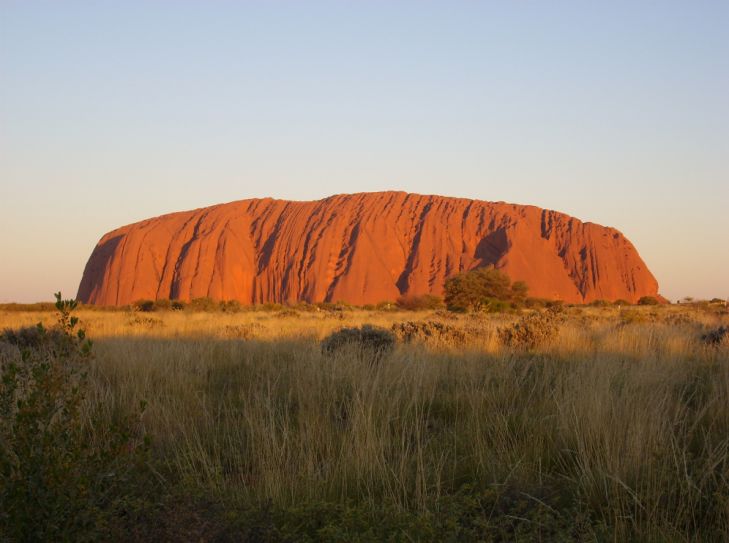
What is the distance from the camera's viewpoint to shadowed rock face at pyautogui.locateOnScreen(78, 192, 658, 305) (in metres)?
67.2

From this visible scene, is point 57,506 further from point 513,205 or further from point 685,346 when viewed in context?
point 513,205

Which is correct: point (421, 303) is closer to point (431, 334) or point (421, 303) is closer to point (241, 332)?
point (241, 332)

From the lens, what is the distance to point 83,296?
248 feet

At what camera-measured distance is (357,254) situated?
67938mm

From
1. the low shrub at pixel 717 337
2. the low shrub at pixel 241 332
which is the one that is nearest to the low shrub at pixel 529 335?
the low shrub at pixel 717 337

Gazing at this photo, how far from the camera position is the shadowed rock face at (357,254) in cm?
6719

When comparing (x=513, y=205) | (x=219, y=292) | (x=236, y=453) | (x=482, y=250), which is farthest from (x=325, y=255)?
(x=236, y=453)

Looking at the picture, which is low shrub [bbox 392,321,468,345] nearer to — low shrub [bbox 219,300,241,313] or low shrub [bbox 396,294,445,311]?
low shrub [bbox 219,300,241,313]

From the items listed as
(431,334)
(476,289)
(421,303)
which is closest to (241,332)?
(431,334)

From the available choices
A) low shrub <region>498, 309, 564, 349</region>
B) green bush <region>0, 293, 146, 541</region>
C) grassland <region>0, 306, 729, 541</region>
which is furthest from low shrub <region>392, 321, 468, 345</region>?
green bush <region>0, 293, 146, 541</region>

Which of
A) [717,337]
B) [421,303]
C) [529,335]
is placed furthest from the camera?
[421,303]

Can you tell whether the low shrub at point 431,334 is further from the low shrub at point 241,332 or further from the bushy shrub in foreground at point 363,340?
the low shrub at point 241,332

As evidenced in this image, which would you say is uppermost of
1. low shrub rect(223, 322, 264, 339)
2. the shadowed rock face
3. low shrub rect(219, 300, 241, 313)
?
the shadowed rock face

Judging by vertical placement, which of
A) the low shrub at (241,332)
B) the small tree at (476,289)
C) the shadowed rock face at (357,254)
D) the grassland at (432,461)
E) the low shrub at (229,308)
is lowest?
the grassland at (432,461)
